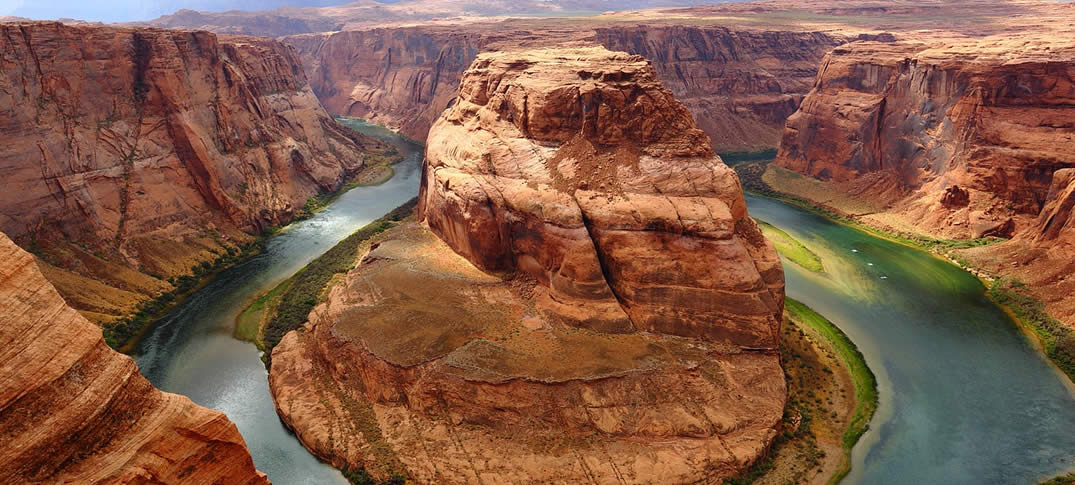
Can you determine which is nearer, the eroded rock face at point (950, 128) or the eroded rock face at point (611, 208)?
the eroded rock face at point (611, 208)

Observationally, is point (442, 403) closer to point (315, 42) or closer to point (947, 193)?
point (947, 193)

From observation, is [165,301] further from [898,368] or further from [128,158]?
[898,368]

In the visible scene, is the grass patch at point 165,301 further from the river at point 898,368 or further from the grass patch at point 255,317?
the grass patch at point 255,317

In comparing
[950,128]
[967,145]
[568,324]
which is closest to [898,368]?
[568,324]

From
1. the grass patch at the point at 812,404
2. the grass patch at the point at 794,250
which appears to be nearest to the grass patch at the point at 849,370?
the grass patch at the point at 812,404

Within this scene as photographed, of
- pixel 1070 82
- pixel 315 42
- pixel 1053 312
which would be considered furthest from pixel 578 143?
pixel 315 42

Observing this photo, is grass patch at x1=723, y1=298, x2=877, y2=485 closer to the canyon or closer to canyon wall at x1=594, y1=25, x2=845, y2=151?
the canyon
